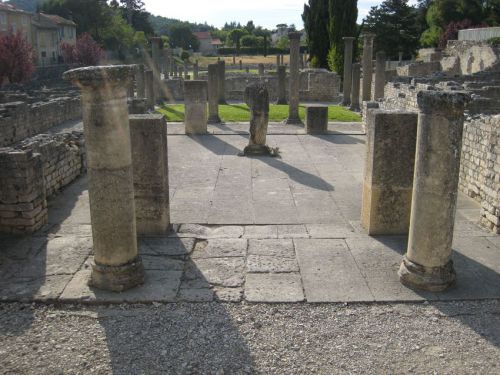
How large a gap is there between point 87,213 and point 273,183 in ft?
12.7

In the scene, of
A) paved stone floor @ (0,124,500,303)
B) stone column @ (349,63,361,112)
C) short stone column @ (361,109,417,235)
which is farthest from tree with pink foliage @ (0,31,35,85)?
short stone column @ (361,109,417,235)

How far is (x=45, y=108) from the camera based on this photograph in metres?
18.6

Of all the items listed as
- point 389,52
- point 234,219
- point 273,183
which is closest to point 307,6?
point 389,52

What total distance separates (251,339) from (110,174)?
90.6 inches

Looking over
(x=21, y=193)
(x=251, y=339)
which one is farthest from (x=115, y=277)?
(x=21, y=193)

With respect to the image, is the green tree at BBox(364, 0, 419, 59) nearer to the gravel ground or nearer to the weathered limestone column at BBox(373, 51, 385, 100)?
the weathered limestone column at BBox(373, 51, 385, 100)

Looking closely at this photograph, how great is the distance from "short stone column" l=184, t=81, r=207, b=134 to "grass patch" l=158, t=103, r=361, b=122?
3.56 meters

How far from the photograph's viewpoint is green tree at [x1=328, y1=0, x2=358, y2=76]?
33.7m

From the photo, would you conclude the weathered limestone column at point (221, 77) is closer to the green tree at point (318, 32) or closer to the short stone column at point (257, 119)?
the short stone column at point (257, 119)

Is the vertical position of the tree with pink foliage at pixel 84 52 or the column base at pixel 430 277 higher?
the tree with pink foliage at pixel 84 52

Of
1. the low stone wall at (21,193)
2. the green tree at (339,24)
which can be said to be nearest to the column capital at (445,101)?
the low stone wall at (21,193)

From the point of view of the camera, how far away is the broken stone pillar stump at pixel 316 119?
16578mm

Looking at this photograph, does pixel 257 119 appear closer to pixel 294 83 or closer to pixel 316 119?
pixel 316 119

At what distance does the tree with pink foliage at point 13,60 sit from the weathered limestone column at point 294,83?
1984cm
